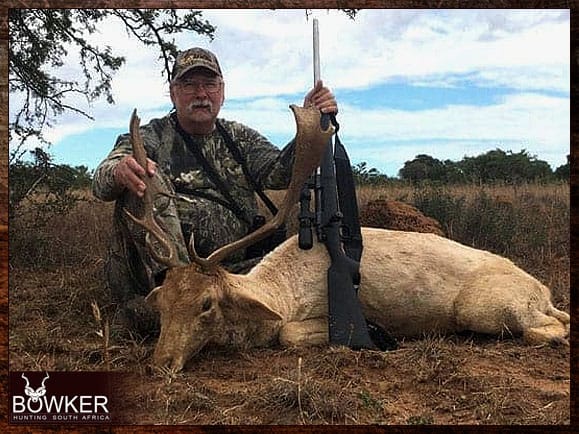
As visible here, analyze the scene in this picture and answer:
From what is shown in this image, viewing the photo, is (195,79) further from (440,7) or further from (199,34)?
(440,7)

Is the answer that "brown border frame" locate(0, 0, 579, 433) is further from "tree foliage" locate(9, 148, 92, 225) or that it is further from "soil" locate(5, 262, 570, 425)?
"tree foliage" locate(9, 148, 92, 225)

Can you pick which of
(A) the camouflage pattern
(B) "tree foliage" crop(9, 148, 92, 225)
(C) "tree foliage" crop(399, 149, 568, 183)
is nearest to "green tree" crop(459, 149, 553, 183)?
(C) "tree foliage" crop(399, 149, 568, 183)

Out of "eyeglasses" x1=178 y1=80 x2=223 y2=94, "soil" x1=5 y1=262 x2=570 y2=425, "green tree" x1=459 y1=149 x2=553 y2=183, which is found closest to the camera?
"soil" x1=5 y1=262 x2=570 y2=425

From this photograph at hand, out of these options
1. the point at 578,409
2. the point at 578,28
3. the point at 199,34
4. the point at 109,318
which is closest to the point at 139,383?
the point at 109,318

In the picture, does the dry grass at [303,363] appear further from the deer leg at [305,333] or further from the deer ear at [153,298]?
the deer ear at [153,298]

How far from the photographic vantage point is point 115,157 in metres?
4.67

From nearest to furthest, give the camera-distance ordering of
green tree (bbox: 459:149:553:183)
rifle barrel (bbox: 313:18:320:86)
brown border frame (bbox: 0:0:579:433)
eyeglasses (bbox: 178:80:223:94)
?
brown border frame (bbox: 0:0:579:433)
rifle barrel (bbox: 313:18:320:86)
green tree (bbox: 459:149:553:183)
eyeglasses (bbox: 178:80:223:94)

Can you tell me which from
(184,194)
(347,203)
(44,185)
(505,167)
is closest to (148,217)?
(44,185)

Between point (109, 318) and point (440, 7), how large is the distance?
243 centimetres

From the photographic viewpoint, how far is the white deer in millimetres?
4434

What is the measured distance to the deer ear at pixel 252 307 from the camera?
4.51 meters

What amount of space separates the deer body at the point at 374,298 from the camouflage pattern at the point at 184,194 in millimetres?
288

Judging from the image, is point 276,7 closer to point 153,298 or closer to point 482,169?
point 482,169

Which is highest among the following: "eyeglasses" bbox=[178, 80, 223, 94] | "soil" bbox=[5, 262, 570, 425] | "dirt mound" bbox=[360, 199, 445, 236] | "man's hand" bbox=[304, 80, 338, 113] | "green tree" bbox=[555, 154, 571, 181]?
"eyeglasses" bbox=[178, 80, 223, 94]
